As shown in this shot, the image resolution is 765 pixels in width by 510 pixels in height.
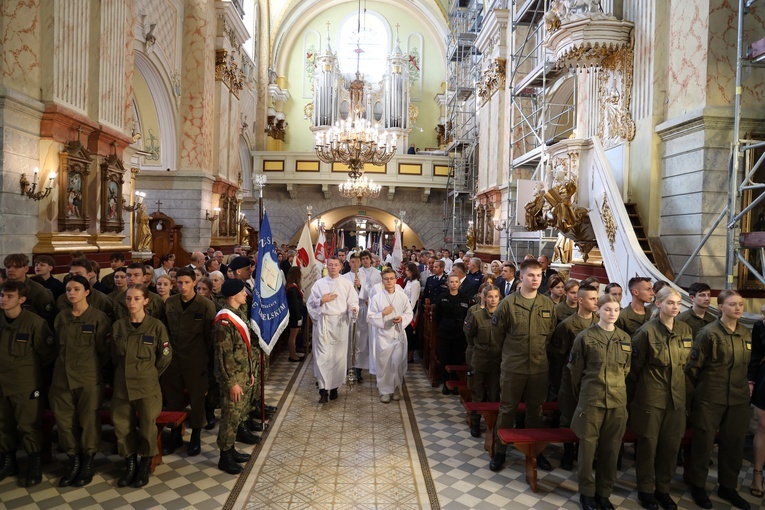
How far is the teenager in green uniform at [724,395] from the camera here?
4.14 m

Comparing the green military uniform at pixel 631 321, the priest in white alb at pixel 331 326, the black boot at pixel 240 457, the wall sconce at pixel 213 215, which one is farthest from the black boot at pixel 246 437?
the wall sconce at pixel 213 215

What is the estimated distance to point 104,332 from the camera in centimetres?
430

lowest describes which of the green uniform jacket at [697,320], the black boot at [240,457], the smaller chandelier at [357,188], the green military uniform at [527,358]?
the black boot at [240,457]

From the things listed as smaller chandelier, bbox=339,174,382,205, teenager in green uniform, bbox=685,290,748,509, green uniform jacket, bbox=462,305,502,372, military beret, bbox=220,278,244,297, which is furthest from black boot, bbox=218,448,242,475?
smaller chandelier, bbox=339,174,382,205

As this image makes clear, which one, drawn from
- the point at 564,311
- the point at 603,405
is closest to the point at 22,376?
the point at 603,405

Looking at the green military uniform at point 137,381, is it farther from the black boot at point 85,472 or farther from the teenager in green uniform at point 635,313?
the teenager in green uniform at point 635,313

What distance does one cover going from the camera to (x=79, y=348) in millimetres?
4199

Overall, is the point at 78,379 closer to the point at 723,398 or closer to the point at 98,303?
the point at 98,303

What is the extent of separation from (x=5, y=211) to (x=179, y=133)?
300 inches

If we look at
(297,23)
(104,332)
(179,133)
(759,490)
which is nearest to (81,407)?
(104,332)

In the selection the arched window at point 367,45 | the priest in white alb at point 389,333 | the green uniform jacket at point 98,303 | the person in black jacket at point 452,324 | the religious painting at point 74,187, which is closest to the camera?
the green uniform jacket at point 98,303

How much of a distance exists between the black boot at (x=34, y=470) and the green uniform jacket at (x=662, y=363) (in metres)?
4.82

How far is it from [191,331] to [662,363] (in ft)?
13.3

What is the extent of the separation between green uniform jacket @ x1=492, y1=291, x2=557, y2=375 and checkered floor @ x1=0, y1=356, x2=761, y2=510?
0.97 metres
